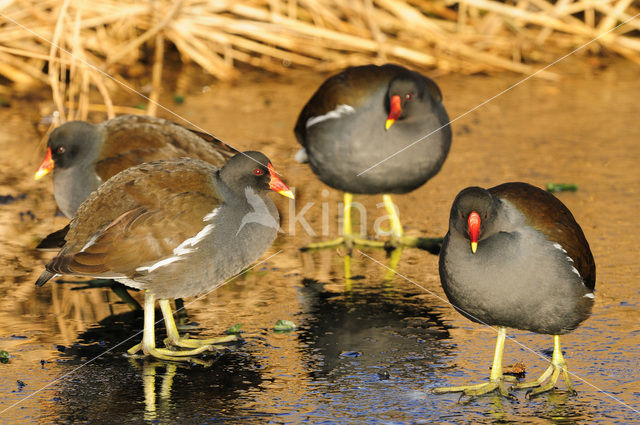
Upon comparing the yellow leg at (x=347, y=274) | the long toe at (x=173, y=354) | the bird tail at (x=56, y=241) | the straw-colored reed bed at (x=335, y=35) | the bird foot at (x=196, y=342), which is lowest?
the long toe at (x=173, y=354)

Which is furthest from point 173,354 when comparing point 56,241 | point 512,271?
point 512,271

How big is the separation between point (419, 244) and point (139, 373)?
2.97 m

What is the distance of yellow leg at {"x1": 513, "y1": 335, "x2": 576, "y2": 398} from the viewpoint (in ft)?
16.2

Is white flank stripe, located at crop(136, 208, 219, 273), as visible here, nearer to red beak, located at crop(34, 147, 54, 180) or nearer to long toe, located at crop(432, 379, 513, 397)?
long toe, located at crop(432, 379, 513, 397)

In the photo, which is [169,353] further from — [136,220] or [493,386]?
[493,386]

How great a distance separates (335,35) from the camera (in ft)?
41.4

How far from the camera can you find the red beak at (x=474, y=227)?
15.5 feet

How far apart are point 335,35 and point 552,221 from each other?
26.2 ft

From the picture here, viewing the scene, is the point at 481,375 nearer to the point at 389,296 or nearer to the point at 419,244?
the point at 389,296

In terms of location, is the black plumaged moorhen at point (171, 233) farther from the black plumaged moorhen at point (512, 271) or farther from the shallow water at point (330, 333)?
the black plumaged moorhen at point (512, 271)

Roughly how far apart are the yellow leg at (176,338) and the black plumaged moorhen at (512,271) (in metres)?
1.39

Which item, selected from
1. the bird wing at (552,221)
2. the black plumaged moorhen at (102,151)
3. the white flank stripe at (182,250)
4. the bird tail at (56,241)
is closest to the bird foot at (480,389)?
the bird wing at (552,221)

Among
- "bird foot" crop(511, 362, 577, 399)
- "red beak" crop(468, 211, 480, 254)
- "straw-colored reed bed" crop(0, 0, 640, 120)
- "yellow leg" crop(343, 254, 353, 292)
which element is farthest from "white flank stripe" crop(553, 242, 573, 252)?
"straw-colored reed bed" crop(0, 0, 640, 120)

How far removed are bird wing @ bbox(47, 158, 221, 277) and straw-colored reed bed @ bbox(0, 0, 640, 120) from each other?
6.14m
